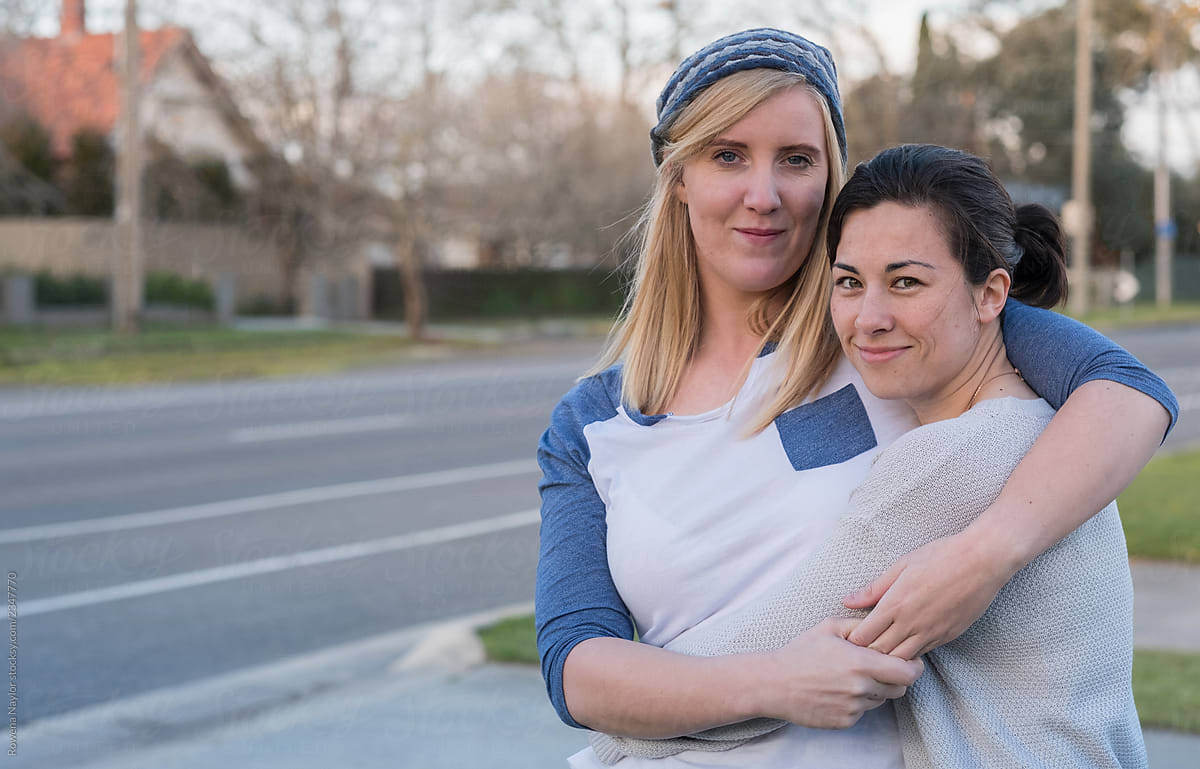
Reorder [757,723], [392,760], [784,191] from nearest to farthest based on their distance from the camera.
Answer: [757,723] → [784,191] → [392,760]

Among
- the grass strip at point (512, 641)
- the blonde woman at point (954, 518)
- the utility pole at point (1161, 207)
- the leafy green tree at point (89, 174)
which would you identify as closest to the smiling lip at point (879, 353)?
the blonde woman at point (954, 518)

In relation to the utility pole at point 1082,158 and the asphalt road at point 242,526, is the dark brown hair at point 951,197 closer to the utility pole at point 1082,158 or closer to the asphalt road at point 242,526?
the asphalt road at point 242,526

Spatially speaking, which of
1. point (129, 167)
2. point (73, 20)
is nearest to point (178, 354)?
point (129, 167)

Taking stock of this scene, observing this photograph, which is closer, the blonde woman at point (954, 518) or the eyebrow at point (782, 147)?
the blonde woman at point (954, 518)

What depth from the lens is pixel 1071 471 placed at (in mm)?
1638

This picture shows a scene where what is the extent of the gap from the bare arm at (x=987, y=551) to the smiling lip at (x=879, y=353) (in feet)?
0.72

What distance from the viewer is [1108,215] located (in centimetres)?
3906

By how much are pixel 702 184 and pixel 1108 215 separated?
40343 millimetres

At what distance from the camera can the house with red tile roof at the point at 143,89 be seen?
82.8 ft

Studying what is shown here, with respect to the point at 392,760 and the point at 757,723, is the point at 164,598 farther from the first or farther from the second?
the point at 757,723

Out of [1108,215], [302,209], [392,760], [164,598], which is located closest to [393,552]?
[164,598]

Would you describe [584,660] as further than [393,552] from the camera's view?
No

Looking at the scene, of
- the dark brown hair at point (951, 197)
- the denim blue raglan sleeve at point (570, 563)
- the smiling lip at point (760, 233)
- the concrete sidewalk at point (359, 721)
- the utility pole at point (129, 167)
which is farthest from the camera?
the utility pole at point (129, 167)

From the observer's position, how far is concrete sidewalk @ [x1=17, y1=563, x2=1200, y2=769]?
439 centimetres
